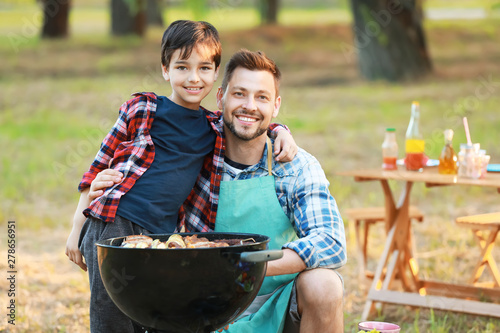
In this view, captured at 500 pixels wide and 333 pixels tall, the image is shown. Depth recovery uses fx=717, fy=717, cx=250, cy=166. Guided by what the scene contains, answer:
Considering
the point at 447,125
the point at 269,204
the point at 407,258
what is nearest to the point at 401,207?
the point at 407,258

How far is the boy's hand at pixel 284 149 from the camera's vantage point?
3.03 metres

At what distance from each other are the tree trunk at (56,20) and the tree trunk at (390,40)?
7522mm

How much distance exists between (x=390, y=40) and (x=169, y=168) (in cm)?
996

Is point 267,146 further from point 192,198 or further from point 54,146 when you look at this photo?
point 54,146

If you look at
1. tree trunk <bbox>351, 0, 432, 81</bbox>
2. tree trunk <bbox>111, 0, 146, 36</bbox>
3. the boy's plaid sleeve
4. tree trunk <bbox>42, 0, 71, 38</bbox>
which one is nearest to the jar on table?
the boy's plaid sleeve

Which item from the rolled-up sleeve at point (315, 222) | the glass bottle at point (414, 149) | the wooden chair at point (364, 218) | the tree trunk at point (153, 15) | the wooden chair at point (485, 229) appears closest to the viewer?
the rolled-up sleeve at point (315, 222)

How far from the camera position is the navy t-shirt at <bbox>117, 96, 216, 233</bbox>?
2879mm

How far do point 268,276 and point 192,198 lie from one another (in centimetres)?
52

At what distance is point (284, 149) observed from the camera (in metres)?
3.03

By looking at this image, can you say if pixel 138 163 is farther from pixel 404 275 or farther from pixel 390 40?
pixel 390 40

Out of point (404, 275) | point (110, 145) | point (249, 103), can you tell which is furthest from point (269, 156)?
point (404, 275)

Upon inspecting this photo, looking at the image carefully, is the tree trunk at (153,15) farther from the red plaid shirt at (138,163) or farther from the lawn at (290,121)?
the red plaid shirt at (138,163)

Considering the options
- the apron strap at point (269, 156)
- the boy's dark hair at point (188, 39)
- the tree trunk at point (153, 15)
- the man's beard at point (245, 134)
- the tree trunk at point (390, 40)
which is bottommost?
the apron strap at point (269, 156)

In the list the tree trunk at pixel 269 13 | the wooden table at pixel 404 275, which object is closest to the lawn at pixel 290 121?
the wooden table at pixel 404 275
